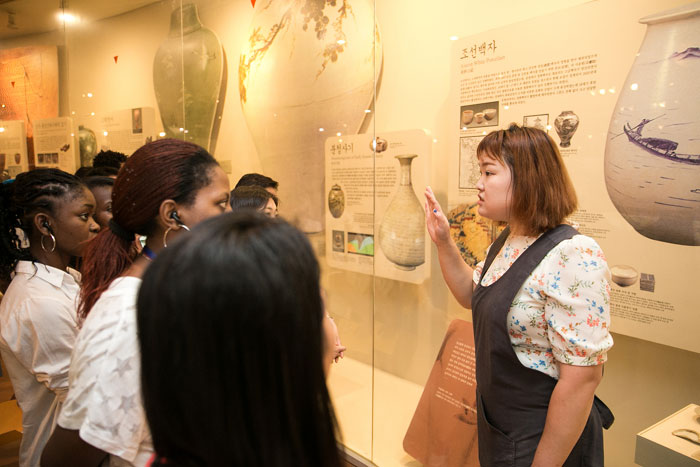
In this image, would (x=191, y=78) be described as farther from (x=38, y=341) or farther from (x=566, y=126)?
(x=566, y=126)

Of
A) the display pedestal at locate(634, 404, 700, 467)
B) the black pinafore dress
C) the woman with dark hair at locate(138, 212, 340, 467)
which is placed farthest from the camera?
the display pedestal at locate(634, 404, 700, 467)

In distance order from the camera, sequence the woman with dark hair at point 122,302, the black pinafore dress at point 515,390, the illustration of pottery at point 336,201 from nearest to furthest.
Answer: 1. the woman with dark hair at point 122,302
2. the black pinafore dress at point 515,390
3. the illustration of pottery at point 336,201

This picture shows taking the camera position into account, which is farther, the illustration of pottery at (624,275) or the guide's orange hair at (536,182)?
the illustration of pottery at (624,275)

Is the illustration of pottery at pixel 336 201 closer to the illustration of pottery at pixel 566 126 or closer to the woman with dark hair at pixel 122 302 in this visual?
the illustration of pottery at pixel 566 126

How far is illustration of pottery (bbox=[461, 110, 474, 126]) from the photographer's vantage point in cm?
220

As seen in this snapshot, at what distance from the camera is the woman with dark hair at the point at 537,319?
1227 mm

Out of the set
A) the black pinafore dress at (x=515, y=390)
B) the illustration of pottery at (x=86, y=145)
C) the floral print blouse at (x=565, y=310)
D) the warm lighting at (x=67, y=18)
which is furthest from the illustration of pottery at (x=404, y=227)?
the warm lighting at (x=67, y=18)

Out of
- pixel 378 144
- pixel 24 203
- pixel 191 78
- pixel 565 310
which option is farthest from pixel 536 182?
pixel 191 78

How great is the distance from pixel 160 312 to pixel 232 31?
121 inches

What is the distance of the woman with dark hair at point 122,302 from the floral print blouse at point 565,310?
90 cm

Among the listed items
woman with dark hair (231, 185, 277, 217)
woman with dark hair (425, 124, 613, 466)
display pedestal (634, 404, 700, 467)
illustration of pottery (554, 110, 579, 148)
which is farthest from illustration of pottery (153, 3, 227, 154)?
display pedestal (634, 404, 700, 467)

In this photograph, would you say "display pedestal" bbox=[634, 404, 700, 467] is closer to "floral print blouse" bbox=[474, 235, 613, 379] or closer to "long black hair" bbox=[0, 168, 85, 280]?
"floral print blouse" bbox=[474, 235, 613, 379]

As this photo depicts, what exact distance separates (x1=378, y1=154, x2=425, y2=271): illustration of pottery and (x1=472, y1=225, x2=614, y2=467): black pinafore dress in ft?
3.59

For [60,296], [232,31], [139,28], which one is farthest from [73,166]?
[60,296]
